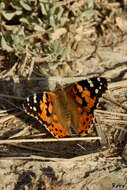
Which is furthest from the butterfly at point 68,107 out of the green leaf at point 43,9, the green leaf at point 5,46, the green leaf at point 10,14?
the green leaf at point 10,14

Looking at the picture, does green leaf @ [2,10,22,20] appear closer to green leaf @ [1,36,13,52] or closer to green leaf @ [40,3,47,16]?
green leaf @ [40,3,47,16]

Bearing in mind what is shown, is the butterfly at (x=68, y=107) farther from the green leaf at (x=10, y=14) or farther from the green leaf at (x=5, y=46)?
the green leaf at (x=10, y=14)

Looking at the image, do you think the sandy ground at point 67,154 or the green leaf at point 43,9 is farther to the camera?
the green leaf at point 43,9

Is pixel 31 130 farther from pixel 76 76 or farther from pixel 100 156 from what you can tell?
pixel 76 76

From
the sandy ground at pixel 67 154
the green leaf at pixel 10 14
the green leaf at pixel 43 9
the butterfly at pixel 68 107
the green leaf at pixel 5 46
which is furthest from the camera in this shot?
the green leaf at pixel 10 14

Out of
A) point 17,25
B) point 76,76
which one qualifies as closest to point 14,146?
point 76,76

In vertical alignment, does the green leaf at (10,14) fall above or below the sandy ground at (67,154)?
above

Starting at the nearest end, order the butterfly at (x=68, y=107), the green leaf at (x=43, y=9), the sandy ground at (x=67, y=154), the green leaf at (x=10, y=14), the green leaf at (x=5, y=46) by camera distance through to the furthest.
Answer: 1. the sandy ground at (x=67, y=154)
2. the butterfly at (x=68, y=107)
3. the green leaf at (x=5, y=46)
4. the green leaf at (x=43, y=9)
5. the green leaf at (x=10, y=14)

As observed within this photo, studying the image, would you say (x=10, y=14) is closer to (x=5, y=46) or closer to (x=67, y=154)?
(x=5, y=46)
